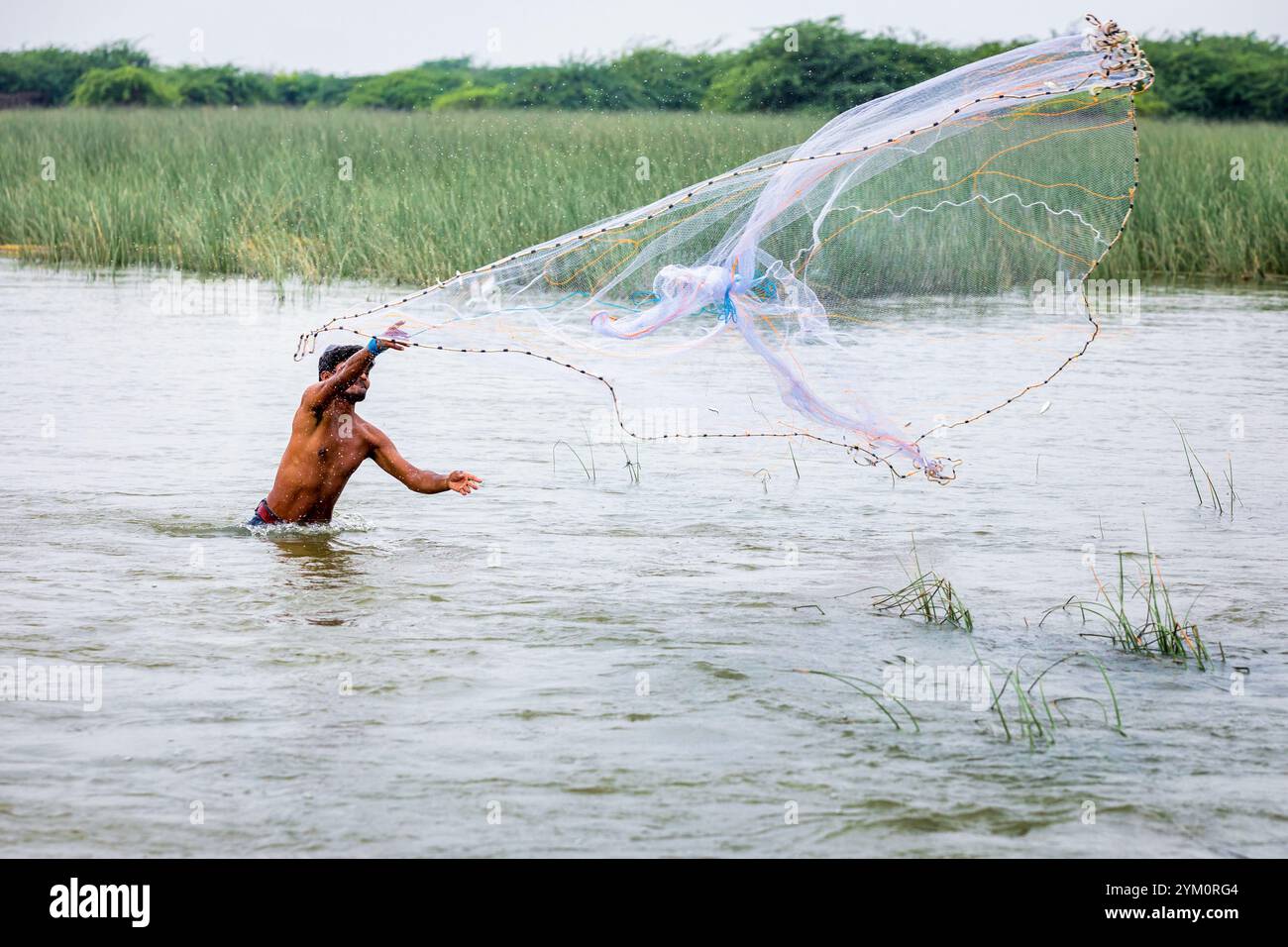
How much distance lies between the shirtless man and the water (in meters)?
0.15

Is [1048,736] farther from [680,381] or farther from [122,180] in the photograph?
[122,180]

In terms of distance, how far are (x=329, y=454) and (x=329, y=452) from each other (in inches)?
0.6

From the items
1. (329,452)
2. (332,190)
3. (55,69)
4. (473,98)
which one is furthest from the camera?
(55,69)

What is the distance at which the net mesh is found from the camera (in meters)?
6.76

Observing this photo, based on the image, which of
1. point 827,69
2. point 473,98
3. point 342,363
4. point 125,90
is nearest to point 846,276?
point 342,363

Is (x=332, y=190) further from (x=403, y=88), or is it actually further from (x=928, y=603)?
(x=403, y=88)

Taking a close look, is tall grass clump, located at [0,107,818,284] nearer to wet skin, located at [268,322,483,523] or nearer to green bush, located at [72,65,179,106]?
wet skin, located at [268,322,483,523]

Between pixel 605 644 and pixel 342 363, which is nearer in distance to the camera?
pixel 605 644

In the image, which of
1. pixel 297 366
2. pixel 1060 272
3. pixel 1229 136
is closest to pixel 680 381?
pixel 1060 272

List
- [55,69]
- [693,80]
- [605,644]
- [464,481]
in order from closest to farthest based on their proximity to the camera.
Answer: [605,644]
[464,481]
[693,80]
[55,69]

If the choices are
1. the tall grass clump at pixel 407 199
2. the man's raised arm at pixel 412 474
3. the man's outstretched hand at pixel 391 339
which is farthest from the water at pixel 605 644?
the tall grass clump at pixel 407 199

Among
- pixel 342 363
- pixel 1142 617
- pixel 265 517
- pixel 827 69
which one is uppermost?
pixel 827 69

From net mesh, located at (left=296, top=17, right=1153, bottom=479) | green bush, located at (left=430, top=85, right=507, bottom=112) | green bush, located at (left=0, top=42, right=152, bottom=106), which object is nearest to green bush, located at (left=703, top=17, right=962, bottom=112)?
green bush, located at (left=430, top=85, right=507, bottom=112)

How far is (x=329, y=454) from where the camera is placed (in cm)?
736
